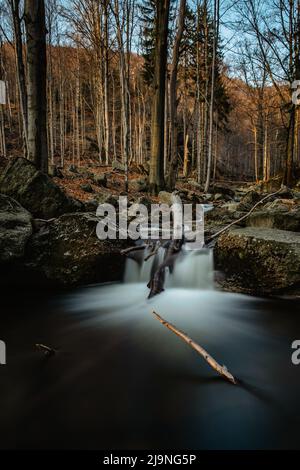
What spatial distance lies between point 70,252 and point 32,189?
5.68ft

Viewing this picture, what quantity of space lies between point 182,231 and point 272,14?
503 inches

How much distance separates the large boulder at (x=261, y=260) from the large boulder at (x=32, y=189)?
321 centimetres

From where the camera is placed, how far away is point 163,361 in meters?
2.66

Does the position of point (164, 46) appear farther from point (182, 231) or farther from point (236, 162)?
point (236, 162)

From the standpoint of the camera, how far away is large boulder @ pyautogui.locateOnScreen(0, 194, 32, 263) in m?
4.07

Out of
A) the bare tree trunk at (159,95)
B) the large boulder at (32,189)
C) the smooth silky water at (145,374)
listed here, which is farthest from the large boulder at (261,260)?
the bare tree trunk at (159,95)

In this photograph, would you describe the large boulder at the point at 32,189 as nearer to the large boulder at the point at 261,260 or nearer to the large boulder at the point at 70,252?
the large boulder at the point at 70,252

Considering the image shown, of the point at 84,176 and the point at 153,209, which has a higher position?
the point at 84,176

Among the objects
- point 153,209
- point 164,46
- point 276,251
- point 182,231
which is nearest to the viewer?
point 276,251

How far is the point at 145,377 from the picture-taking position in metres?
2.43

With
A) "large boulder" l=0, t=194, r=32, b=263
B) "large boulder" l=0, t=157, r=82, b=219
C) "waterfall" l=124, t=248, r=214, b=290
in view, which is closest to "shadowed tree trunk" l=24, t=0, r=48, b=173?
"large boulder" l=0, t=157, r=82, b=219

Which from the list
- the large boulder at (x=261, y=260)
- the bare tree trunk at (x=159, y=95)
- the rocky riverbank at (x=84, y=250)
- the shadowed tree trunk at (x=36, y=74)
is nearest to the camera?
the large boulder at (x=261, y=260)

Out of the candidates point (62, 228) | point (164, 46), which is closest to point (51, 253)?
point (62, 228)

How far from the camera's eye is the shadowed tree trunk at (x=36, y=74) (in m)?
6.29
